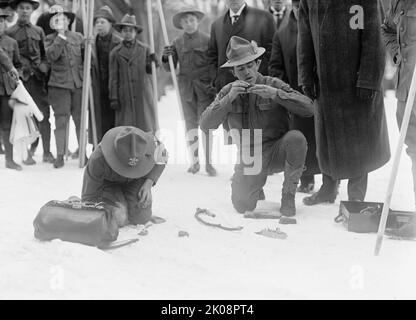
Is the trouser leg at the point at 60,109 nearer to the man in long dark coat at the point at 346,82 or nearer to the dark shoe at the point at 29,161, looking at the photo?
the dark shoe at the point at 29,161

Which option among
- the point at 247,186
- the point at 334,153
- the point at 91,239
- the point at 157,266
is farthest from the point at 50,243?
the point at 334,153

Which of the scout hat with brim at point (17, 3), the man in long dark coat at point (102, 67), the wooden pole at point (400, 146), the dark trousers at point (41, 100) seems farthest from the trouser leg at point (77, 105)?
the wooden pole at point (400, 146)

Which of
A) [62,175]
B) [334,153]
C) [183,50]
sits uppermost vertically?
[183,50]

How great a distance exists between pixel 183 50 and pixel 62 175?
6.09ft

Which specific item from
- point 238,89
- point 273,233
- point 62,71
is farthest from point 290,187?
point 62,71

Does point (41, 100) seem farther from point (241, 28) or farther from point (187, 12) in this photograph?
point (241, 28)

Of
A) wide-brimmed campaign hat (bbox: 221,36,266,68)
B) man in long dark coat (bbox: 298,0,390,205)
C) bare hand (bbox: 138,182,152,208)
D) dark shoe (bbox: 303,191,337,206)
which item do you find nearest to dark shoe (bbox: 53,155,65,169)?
bare hand (bbox: 138,182,152,208)

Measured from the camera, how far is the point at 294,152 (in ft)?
15.2

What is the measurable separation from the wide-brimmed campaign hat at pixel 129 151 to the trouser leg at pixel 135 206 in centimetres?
24

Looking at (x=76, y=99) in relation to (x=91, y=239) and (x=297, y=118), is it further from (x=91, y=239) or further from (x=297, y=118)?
(x=91, y=239)

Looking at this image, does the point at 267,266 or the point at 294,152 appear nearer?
the point at 267,266

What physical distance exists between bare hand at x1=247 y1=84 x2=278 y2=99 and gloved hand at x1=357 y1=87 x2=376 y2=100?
2.09 feet

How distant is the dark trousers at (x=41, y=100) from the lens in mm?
7047
